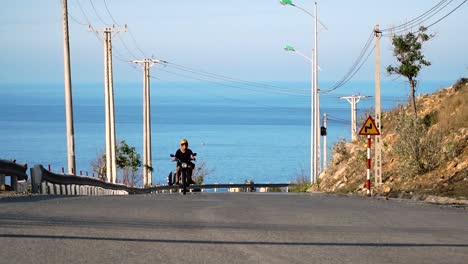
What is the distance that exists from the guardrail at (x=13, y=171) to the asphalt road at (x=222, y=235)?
23.2 feet

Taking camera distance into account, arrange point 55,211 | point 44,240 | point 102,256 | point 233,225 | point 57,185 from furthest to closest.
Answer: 1. point 57,185
2. point 55,211
3. point 233,225
4. point 44,240
5. point 102,256

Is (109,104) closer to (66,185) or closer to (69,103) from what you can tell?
(69,103)

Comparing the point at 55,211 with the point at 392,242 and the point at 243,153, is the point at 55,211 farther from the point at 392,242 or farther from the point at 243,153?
the point at 243,153

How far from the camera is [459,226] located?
15.0 m

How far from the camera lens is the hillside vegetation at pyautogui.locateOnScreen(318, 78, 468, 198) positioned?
27625 millimetres

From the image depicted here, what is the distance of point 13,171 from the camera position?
2523 centimetres

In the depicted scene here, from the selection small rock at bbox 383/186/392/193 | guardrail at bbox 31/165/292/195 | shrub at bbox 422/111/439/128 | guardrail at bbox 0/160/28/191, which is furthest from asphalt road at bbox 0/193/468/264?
shrub at bbox 422/111/439/128

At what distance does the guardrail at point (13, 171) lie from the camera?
2446 cm

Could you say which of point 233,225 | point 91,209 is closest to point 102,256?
point 233,225

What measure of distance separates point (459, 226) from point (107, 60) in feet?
134

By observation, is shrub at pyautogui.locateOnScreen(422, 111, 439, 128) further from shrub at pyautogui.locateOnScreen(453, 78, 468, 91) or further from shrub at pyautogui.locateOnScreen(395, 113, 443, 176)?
shrub at pyautogui.locateOnScreen(395, 113, 443, 176)

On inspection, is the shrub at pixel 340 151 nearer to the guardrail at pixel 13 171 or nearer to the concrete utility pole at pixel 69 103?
the concrete utility pole at pixel 69 103

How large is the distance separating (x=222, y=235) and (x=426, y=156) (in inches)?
755

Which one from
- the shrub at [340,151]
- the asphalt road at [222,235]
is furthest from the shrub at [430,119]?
the asphalt road at [222,235]
